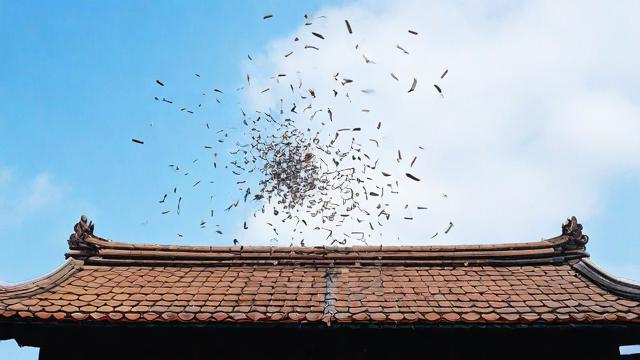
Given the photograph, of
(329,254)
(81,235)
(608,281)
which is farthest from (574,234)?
(81,235)

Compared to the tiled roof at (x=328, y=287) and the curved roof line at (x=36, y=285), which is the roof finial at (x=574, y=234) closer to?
the tiled roof at (x=328, y=287)

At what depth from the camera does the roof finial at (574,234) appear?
10.5 m

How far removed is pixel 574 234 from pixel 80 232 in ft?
27.8

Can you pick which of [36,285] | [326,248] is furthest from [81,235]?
[326,248]

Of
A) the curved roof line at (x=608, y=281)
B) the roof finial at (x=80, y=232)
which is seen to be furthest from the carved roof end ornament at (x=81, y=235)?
the curved roof line at (x=608, y=281)

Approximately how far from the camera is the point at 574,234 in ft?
34.9

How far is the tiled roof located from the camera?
25.9 feet

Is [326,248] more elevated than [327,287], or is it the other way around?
[326,248]

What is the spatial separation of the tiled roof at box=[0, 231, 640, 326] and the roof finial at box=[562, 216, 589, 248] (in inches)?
2.9

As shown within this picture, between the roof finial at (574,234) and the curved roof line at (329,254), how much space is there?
0.06 metres

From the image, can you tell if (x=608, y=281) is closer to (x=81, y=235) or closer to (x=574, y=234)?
(x=574, y=234)

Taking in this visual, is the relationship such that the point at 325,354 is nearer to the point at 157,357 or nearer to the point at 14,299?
the point at 157,357

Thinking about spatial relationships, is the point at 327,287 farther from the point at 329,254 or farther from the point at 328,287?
the point at 329,254

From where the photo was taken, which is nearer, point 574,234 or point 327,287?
point 327,287
